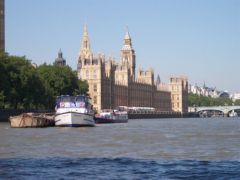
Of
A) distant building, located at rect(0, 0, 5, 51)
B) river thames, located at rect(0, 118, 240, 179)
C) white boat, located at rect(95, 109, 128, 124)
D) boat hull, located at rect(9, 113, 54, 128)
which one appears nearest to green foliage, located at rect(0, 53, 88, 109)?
white boat, located at rect(95, 109, 128, 124)

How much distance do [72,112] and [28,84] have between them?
31377 millimetres

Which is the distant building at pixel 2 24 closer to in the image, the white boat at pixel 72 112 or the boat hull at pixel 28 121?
the boat hull at pixel 28 121

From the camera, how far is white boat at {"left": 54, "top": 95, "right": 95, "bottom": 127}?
76.3 meters

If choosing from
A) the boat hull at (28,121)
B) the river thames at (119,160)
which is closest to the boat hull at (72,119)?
the boat hull at (28,121)

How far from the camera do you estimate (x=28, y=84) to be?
10594 centimetres

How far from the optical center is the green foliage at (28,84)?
333 feet

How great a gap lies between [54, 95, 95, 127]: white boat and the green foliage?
71.2 feet

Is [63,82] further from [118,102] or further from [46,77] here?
[118,102]

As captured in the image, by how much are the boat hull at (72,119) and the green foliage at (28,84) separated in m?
22.3

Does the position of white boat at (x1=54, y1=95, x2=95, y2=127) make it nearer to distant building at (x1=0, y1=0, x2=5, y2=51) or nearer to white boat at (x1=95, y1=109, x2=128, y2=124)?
white boat at (x1=95, y1=109, x2=128, y2=124)

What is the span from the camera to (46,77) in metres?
128

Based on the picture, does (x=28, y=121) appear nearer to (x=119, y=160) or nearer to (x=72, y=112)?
(x=72, y=112)

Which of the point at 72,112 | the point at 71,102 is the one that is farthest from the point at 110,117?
the point at 72,112

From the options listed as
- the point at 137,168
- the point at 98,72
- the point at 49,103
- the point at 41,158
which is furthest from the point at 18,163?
the point at 98,72
